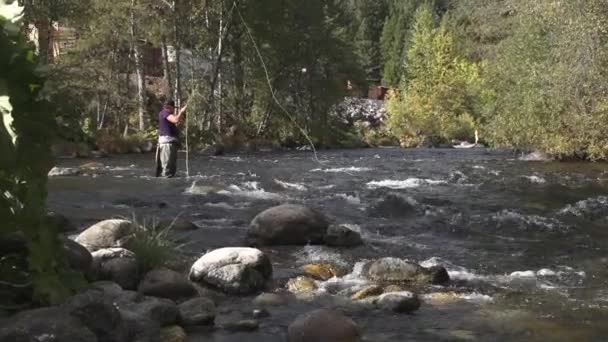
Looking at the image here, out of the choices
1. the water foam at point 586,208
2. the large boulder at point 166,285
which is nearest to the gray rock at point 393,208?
the water foam at point 586,208

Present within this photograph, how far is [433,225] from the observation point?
11859 millimetres

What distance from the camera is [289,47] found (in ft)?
124

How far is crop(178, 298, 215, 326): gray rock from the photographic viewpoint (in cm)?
625

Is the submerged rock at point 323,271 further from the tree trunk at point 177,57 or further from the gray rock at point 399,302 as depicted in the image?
the tree trunk at point 177,57

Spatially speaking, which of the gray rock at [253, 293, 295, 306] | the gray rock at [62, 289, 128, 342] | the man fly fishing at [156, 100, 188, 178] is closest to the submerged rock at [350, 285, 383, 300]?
the gray rock at [253, 293, 295, 306]

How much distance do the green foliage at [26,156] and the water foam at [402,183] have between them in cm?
1268

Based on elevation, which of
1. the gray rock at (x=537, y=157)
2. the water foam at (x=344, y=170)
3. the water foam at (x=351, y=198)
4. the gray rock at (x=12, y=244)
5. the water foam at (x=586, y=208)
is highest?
the gray rock at (x=12, y=244)

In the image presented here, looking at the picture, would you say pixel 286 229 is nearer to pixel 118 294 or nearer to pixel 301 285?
pixel 301 285

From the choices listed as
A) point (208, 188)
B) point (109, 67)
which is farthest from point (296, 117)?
point (208, 188)

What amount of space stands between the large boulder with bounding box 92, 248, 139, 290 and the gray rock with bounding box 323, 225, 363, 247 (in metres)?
3.37

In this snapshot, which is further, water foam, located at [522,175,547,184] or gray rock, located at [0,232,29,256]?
water foam, located at [522,175,547,184]

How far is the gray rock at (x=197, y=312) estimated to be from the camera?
6250 millimetres

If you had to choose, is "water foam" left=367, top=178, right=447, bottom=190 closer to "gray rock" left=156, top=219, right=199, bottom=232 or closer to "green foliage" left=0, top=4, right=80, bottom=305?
"gray rock" left=156, top=219, right=199, bottom=232

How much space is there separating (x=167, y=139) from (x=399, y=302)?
9974mm
